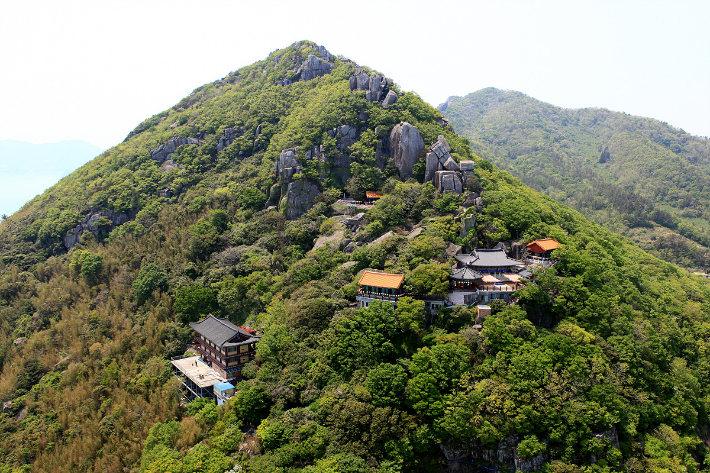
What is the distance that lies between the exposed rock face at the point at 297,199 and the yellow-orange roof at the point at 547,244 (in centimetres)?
2486

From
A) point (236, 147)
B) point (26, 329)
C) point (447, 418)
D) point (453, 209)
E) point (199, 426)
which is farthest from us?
point (236, 147)

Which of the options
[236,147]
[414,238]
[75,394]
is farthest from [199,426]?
[236,147]

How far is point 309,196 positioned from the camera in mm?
52125

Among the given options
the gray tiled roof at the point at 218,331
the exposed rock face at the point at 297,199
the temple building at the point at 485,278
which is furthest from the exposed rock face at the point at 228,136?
the temple building at the point at 485,278

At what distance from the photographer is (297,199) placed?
170ft

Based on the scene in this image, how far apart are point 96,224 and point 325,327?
4123 centimetres

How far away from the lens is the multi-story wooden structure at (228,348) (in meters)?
35.2

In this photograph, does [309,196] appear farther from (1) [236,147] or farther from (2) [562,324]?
(2) [562,324]

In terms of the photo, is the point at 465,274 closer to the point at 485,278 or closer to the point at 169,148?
the point at 485,278

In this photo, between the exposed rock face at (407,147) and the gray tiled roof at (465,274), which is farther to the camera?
the exposed rock face at (407,147)

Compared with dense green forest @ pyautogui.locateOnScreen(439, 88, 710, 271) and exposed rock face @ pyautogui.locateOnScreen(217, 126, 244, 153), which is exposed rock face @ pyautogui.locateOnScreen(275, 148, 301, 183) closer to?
exposed rock face @ pyautogui.locateOnScreen(217, 126, 244, 153)

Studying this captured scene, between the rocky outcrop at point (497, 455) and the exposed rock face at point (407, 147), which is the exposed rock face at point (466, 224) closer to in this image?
the exposed rock face at point (407, 147)

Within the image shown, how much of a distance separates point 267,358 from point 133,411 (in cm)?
1187

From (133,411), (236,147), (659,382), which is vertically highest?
(236,147)
